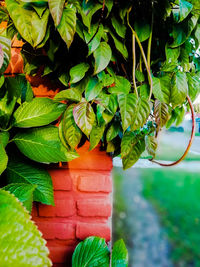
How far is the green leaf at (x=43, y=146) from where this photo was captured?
0.58 metres

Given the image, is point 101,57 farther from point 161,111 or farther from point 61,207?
point 61,207

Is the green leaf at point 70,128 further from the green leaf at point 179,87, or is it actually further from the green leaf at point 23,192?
the green leaf at point 179,87

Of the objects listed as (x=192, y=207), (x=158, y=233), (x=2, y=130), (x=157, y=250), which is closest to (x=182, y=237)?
(x=158, y=233)

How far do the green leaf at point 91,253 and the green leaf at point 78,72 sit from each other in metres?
0.55

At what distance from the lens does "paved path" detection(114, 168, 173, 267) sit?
1493mm

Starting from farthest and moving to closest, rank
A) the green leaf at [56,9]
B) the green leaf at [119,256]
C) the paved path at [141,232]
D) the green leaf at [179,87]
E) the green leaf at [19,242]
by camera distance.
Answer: the paved path at [141,232], the green leaf at [119,256], the green leaf at [179,87], the green leaf at [56,9], the green leaf at [19,242]

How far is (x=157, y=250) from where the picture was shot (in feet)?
5.36

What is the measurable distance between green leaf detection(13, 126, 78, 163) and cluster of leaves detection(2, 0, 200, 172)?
2cm

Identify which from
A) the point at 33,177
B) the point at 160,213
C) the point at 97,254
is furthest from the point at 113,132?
the point at 160,213

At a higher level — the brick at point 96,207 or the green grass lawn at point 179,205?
the brick at point 96,207

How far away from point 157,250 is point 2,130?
1.66 metres

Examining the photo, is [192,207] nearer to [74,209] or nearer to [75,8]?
[74,209]

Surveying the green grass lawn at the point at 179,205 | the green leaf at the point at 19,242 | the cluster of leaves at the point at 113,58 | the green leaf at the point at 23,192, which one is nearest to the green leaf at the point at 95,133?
the cluster of leaves at the point at 113,58

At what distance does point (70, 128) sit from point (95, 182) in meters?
0.25
